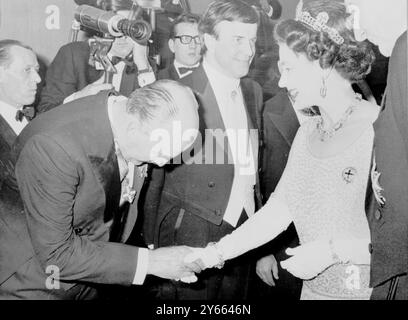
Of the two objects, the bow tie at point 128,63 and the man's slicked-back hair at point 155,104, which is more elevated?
the bow tie at point 128,63

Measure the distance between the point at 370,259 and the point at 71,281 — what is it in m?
0.87

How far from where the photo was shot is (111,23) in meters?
1.28

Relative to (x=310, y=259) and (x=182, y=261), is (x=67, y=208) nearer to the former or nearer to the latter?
(x=182, y=261)

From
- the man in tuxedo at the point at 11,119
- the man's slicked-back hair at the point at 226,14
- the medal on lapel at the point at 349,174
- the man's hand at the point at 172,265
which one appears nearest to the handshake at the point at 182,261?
the man's hand at the point at 172,265

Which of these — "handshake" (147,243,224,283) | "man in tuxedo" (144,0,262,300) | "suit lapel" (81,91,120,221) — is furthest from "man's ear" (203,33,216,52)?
"handshake" (147,243,224,283)

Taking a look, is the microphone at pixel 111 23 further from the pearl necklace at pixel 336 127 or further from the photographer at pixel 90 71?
the pearl necklace at pixel 336 127

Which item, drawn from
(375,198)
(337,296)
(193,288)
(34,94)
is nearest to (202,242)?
(193,288)

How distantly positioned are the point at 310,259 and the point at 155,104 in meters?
0.63

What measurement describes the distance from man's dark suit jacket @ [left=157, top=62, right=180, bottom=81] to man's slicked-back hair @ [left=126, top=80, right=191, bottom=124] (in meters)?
0.25

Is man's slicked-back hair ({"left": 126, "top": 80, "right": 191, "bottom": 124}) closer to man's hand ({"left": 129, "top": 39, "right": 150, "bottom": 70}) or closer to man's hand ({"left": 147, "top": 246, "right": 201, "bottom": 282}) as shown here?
man's hand ({"left": 129, "top": 39, "right": 150, "bottom": 70})

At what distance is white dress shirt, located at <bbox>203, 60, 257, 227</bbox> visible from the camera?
1.39 metres

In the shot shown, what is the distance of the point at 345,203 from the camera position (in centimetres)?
113

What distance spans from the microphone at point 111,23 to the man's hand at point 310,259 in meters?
0.81

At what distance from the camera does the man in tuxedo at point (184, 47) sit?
138cm
